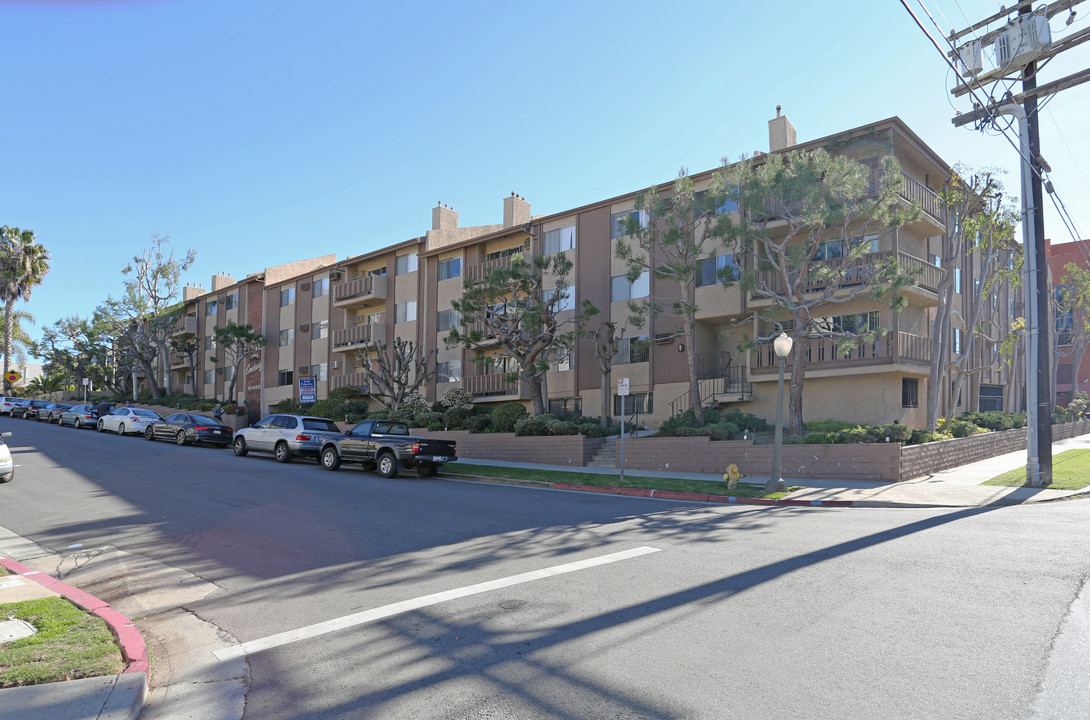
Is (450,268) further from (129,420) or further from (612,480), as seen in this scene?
(612,480)

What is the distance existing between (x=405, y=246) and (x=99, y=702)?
3566 centimetres

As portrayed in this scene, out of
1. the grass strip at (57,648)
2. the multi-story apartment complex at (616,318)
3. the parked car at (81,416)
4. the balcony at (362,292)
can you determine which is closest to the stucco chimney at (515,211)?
the multi-story apartment complex at (616,318)

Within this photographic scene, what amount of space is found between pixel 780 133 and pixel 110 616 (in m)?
27.2

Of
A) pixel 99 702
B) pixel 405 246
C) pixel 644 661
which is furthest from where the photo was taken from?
pixel 405 246

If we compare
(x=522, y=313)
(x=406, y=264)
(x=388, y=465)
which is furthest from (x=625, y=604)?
(x=406, y=264)

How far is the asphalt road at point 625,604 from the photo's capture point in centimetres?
464

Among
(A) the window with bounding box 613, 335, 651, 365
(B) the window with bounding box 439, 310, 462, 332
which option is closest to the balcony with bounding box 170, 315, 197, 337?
(B) the window with bounding box 439, 310, 462, 332

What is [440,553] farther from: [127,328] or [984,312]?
[127,328]

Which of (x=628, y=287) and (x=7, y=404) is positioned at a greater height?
(x=628, y=287)

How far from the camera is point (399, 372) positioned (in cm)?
3369

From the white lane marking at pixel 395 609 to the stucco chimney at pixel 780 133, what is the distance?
74.9 ft

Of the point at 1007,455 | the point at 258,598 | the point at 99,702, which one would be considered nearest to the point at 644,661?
the point at 99,702

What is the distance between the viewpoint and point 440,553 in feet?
30.1

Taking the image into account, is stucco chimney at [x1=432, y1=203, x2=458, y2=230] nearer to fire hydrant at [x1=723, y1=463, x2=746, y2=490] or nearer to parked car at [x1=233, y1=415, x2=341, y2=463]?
parked car at [x1=233, y1=415, x2=341, y2=463]
